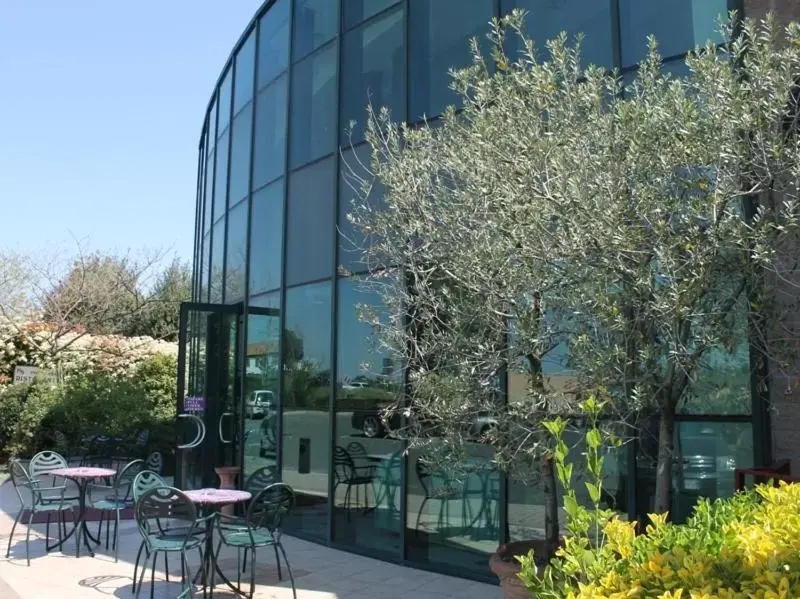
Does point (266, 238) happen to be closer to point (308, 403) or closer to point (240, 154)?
point (240, 154)

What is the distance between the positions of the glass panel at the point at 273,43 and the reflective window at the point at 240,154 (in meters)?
0.62

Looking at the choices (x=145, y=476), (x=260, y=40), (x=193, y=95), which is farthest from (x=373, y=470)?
(x=193, y=95)

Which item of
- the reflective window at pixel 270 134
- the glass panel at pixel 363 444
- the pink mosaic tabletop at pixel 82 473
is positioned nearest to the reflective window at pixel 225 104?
the reflective window at pixel 270 134

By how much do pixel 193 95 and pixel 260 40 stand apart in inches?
106

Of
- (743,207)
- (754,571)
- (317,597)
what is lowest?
(317,597)

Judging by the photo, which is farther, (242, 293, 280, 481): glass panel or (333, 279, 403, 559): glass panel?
(242, 293, 280, 481): glass panel

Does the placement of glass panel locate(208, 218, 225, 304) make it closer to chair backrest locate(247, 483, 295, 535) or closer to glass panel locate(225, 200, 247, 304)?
glass panel locate(225, 200, 247, 304)

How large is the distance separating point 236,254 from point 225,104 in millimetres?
3018

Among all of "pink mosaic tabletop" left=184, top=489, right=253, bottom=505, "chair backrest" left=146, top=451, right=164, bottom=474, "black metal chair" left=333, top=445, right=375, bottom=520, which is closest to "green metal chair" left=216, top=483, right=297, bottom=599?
"pink mosaic tabletop" left=184, top=489, right=253, bottom=505

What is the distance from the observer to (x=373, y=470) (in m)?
7.71

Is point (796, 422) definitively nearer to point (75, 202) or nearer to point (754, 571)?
point (754, 571)

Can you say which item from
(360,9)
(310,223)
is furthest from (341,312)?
(360,9)

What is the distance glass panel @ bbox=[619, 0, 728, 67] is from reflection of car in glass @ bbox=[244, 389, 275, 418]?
580 centimetres

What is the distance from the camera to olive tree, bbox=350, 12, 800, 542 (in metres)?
3.81
